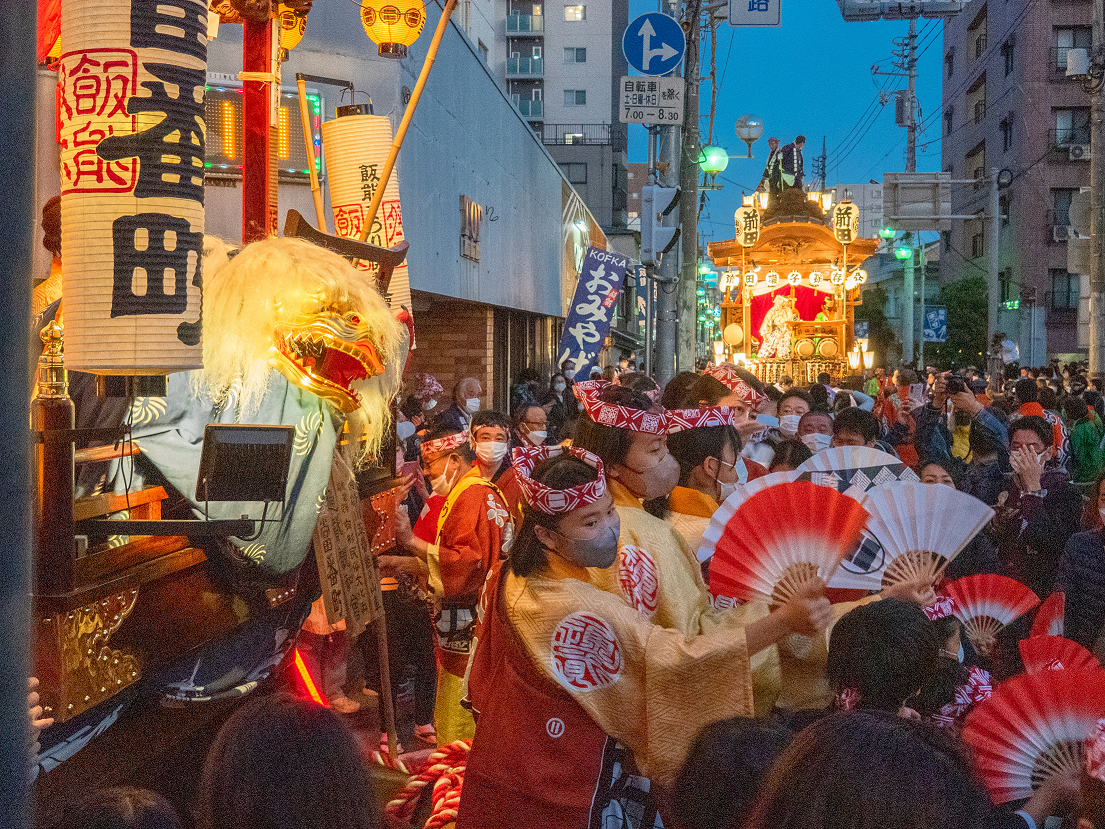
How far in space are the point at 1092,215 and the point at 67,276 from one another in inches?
622

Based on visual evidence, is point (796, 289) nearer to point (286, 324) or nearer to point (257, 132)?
point (257, 132)

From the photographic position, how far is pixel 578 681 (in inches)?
109

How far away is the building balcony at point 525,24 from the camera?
54656 millimetres

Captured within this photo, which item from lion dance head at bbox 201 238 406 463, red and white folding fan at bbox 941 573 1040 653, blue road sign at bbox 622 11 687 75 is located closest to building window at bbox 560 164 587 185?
blue road sign at bbox 622 11 687 75

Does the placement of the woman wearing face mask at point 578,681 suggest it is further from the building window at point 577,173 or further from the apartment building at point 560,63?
the apartment building at point 560,63

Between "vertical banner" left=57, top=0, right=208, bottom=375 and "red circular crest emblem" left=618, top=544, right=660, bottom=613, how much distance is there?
1492 mm

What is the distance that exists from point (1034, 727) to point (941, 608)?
111cm

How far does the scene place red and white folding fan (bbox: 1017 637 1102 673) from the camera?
3008mm

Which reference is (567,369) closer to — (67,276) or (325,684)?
(325,684)

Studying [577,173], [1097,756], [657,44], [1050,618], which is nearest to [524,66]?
[577,173]

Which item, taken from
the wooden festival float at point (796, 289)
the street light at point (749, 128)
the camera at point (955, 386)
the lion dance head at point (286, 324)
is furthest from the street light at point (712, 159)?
the lion dance head at point (286, 324)

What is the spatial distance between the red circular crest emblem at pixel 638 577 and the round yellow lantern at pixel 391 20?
4263 mm

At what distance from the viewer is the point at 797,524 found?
10.1ft

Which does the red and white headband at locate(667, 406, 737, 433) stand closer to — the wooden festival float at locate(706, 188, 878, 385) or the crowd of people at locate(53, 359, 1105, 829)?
the crowd of people at locate(53, 359, 1105, 829)
